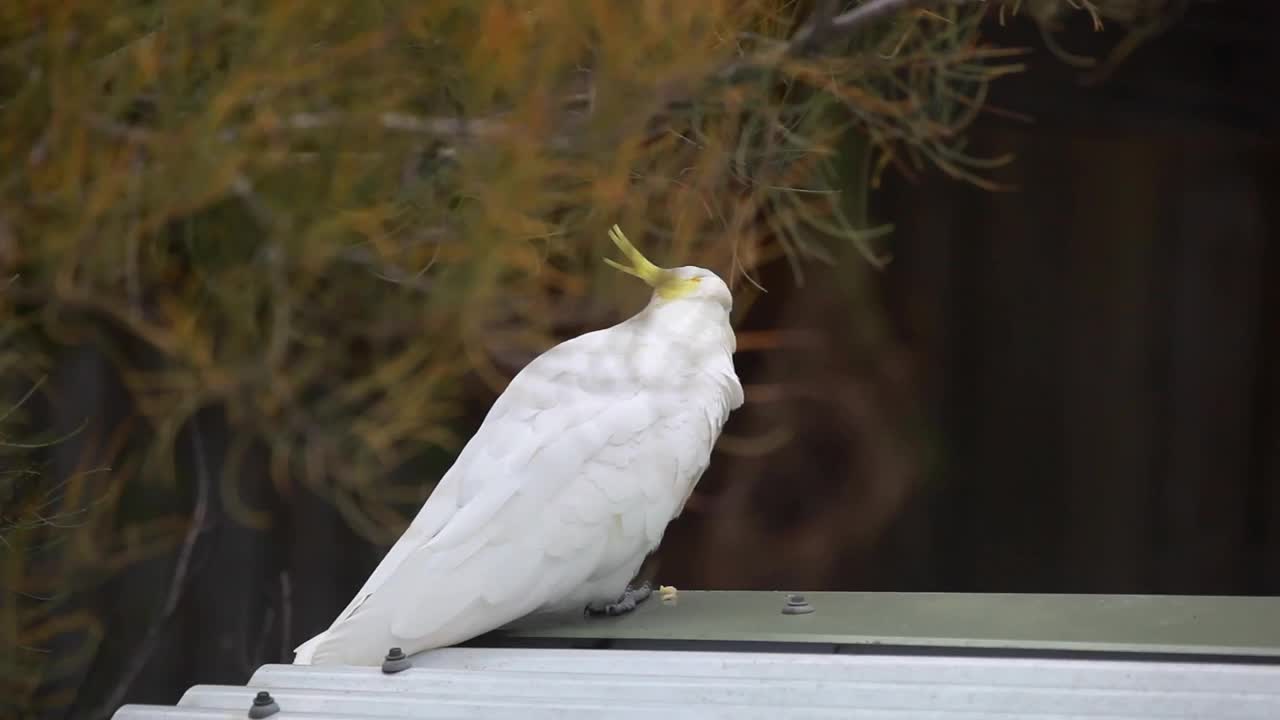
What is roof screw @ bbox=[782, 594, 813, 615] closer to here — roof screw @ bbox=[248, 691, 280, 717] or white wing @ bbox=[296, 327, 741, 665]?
white wing @ bbox=[296, 327, 741, 665]

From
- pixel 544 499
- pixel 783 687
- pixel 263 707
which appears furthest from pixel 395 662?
pixel 783 687

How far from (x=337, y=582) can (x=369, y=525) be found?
0.36ft

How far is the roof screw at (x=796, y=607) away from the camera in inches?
48.3

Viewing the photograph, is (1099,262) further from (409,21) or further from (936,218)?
(409,21)

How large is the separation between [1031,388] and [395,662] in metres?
1.05

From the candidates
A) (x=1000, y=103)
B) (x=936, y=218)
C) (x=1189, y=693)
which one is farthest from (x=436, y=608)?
(x=1000, y=103)

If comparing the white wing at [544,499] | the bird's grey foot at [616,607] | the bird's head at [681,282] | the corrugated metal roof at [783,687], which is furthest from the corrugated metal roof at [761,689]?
the bird's head at [681,282]

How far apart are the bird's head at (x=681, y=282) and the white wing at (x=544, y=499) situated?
10cm

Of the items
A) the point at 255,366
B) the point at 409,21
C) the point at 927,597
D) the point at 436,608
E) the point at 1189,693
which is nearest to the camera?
the point at 1189,693

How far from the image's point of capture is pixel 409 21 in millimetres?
1520

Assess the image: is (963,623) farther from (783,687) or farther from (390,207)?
(390,207)

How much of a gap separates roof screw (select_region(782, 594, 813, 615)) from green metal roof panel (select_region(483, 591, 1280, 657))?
0.4 inches

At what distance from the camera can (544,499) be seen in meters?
1.25

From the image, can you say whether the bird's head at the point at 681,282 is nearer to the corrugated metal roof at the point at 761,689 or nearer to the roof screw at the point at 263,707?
the corrugated metal roof at the point at 761,689
